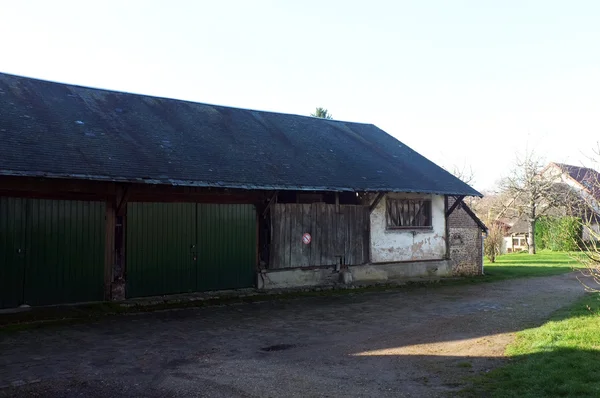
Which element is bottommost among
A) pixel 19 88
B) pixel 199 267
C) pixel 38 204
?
pixel 199 267

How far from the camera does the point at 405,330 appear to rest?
8.82 m

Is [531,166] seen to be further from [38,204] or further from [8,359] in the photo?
[8,359]

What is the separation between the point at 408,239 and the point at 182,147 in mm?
8032

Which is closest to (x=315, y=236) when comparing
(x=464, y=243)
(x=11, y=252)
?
(x=464, y=243)

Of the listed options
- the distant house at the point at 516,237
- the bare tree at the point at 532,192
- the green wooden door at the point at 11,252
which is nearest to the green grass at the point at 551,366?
the green wooden door at the point at 11,252

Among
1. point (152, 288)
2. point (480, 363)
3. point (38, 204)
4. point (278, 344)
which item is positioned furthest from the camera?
point (152, 288)

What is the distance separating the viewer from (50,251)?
400 inches

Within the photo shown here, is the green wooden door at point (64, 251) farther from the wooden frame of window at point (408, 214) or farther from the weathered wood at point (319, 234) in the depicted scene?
the wooden frame of window at point (408, 214)

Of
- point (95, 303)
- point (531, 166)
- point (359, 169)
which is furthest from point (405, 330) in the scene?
point (531, 166)

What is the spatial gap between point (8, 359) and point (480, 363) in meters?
6.25

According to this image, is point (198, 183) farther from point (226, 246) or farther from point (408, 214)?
point (408, 214)

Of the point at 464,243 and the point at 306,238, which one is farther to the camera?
the point at 464,243

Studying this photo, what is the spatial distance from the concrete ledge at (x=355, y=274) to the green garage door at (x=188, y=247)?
0.68 m

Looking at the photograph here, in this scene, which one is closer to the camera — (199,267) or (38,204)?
(38,204)
